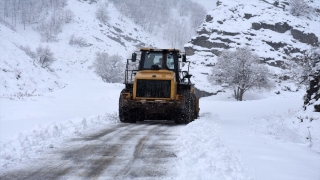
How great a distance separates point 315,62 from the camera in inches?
663

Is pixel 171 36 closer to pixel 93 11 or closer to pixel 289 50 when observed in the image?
pixel 93 11

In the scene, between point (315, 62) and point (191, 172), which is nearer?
point (191, 172)

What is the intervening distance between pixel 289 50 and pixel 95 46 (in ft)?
206

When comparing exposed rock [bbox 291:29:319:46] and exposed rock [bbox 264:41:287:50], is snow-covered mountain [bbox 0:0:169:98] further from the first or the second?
exposed rock [bbox 291:29:319:46]

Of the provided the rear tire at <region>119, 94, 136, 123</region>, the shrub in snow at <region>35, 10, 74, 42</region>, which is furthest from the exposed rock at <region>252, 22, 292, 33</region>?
the rear tire at <region>119, 94, 136, 123</region>

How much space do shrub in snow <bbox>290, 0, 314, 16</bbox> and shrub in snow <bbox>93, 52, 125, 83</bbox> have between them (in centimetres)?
5902

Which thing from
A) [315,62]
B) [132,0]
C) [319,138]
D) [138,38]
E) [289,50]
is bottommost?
[319,138]

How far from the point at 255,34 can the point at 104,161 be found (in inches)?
3241

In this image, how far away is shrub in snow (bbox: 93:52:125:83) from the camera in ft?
252

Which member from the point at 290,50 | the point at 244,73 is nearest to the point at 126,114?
the point at 244,73

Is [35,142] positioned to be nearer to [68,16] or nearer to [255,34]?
[255,34]

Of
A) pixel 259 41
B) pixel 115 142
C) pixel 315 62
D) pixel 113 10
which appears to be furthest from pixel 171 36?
pixel 115 142

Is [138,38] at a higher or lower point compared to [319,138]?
higher

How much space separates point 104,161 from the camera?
5703 millimetres
